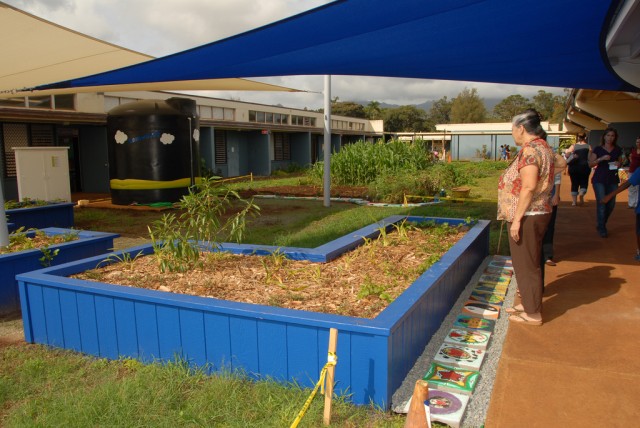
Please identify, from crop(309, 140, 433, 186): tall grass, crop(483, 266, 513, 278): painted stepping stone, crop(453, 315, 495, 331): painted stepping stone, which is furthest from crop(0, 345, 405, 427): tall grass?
crop(309, 140, 433, 186): tall grass

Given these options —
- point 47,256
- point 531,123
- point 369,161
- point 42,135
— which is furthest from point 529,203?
point 42,135

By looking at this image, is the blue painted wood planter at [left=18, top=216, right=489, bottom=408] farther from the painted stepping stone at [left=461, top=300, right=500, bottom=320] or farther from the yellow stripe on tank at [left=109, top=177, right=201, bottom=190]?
the yellow stripe on tank at [left=109, top=177, right=201, bottom=190]

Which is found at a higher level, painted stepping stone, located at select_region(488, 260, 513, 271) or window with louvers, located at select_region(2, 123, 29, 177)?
window with louvers, located at select_region(2, 123, 29, 177)

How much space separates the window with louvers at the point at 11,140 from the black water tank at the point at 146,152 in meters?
3.57

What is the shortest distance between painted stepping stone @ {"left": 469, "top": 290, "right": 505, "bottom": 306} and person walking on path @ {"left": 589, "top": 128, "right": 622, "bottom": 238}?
11.5ft

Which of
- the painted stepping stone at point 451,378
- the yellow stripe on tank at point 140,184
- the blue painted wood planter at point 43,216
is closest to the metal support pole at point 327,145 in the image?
the yellow stripe on tank at point 140,184

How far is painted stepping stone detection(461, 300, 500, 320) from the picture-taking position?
4.30 meters

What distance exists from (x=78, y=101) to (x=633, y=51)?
46.4ft

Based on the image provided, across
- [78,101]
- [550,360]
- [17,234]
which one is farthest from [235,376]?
[78,101]

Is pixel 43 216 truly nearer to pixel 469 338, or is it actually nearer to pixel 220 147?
pixel 469 338

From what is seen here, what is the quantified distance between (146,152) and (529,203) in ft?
33.0

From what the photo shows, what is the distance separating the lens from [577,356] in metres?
3.46

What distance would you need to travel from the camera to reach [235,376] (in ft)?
10.4

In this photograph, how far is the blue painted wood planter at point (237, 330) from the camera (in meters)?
2.88
